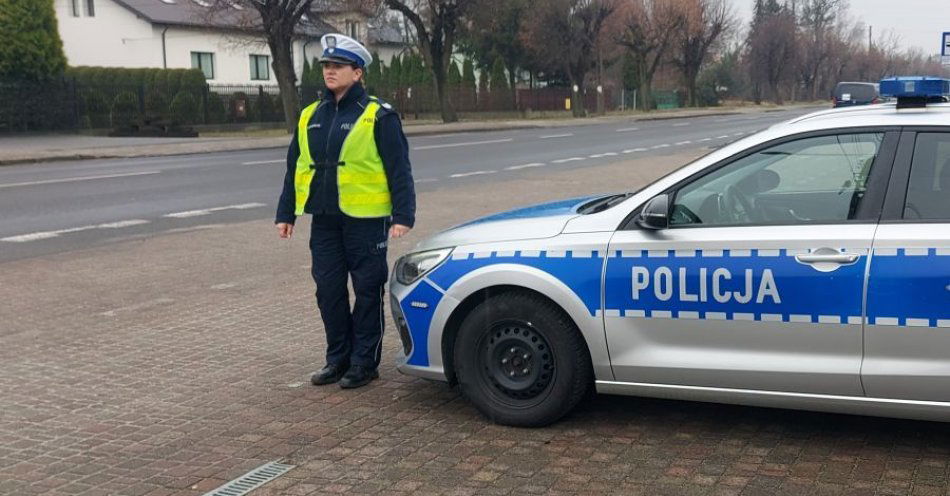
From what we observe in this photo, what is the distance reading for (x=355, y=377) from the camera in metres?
5.62

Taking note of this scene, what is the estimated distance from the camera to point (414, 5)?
4806 cm

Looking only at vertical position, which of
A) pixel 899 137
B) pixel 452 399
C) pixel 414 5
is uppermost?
pixel 414 5

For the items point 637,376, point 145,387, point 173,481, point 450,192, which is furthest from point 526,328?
point 450,192

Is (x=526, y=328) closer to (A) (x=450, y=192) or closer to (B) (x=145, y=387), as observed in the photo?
(B) (x=145, y=387)

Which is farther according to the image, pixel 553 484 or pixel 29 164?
pixel 29 164

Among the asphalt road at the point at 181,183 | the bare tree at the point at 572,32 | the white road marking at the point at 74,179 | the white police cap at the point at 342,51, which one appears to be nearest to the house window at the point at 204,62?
the bare tree at the point at 572,32

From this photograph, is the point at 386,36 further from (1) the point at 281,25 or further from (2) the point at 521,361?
(2) the point at 521,361

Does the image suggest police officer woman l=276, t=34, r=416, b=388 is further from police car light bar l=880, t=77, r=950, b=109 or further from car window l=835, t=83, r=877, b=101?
car window l=835, t=83, r=877, b=101

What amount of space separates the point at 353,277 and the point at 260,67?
182 feet

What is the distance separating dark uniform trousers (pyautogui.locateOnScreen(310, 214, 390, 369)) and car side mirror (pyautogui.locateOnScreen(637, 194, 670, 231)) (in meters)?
1.58

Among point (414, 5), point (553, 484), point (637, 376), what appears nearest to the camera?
point (553, 484)

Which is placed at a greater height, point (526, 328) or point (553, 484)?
point (526, 328)

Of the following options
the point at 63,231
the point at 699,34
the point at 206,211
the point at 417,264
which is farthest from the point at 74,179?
the point at 699,34

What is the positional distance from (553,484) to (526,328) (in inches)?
33.4
